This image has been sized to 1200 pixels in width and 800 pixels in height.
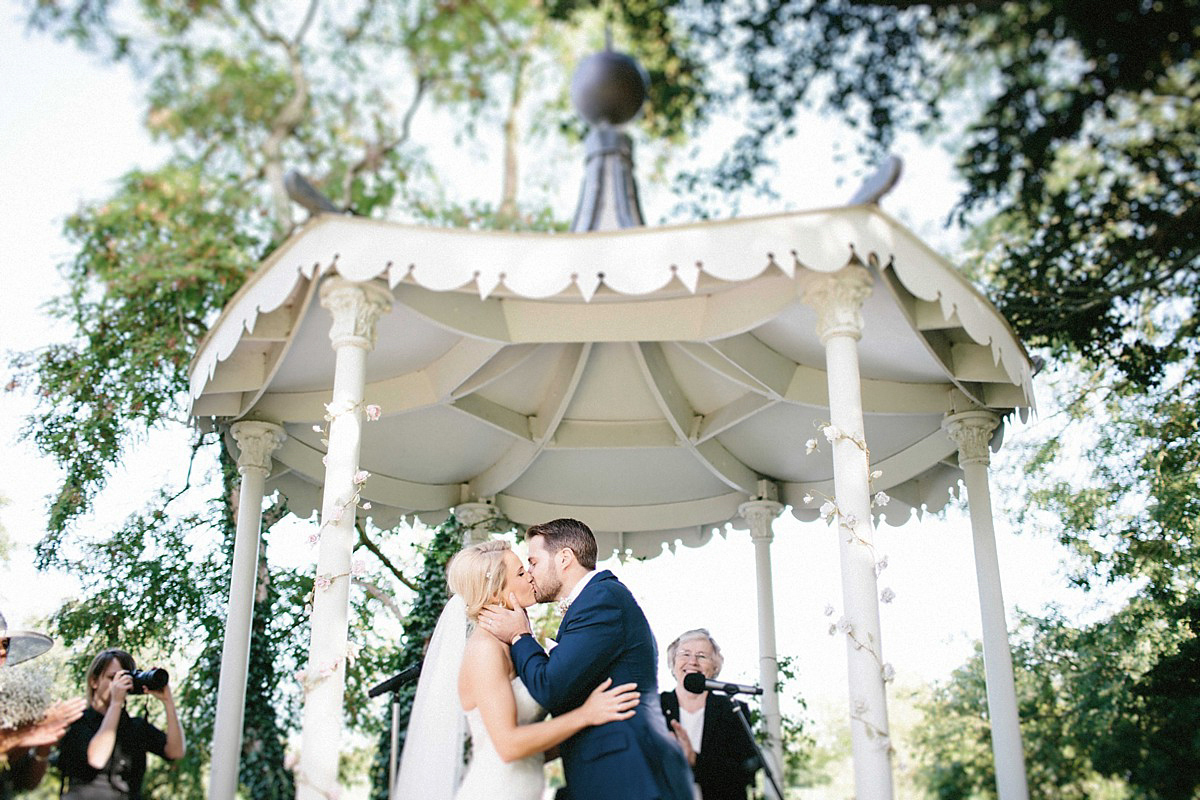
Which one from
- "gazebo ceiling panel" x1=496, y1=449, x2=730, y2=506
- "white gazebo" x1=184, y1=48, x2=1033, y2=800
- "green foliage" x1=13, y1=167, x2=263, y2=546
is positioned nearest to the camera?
"white gazebo" x1=184, y1=48, x2=1033, y2=800

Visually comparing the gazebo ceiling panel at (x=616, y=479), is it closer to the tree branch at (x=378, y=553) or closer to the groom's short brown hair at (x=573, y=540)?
the tree branch at (x=378, y=553)

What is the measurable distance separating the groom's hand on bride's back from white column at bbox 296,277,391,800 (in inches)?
58.9

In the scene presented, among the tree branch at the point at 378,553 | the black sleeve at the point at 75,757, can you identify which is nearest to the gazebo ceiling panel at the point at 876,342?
the black sleeve at the point at 75,757

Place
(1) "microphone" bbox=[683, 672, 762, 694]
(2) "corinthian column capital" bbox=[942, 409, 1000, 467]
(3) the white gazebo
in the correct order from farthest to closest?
1. (2) "corinthian column capital" bbox=[942, 409, 1000, 467]
2. (3) the white gazebo
3. (1) "microphone" bbox=[683, 672, 762, 694]

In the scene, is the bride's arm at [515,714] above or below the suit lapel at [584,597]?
below

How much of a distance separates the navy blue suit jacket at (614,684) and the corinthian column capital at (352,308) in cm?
268

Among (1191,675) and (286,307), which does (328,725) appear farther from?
(1191,675)

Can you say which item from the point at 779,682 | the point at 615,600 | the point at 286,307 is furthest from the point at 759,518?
the point at 615,600

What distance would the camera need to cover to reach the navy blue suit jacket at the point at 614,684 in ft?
12.1

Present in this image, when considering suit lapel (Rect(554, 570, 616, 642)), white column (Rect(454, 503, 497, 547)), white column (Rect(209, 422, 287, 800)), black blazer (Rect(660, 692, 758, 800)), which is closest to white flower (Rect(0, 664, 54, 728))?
white column (Rect(209, 422, 287, 800))

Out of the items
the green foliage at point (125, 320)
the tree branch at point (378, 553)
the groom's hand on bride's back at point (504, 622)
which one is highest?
the green foliage at point (125, 320)

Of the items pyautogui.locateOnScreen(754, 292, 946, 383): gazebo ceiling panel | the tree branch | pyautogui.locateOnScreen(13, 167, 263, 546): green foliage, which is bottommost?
the tree branch

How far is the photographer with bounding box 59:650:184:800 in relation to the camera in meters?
5.20

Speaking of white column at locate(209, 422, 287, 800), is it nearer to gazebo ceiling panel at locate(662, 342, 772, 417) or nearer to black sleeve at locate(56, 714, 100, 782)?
black sleeve at locate(56, 714, 100, 782)
